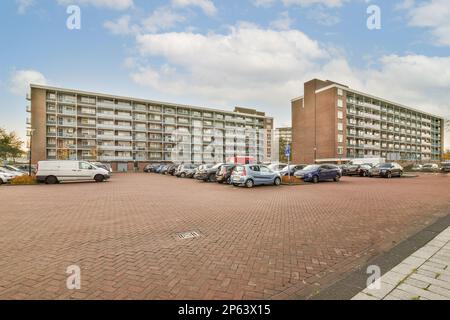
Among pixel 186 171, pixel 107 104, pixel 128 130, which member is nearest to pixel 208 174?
pixel 186 171

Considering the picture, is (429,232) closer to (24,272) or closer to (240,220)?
(240,220)

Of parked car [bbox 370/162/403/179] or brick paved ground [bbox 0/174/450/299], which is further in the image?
parked car [bbox 370/162/403/179]

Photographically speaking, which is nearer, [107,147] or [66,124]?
[66,124]

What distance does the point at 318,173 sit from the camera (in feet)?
63.1

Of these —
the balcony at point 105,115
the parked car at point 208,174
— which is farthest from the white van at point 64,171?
the balcony at point 105,115

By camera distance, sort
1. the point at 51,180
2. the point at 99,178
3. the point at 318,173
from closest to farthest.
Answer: the point at 51,180 → the point at 318,173 → the point at 99,178

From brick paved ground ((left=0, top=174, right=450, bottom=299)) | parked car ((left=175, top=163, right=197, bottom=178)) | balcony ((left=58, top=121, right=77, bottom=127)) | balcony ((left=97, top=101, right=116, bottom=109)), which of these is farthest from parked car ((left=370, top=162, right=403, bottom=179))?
balcony ((left=58, top=121, right=77, bottom=127))

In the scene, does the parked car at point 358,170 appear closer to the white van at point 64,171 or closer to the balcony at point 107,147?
the white van at point 64,171

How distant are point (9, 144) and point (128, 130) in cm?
2331

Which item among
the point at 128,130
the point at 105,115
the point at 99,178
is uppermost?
the point at 105,115

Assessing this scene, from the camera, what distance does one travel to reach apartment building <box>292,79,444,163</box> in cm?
5675

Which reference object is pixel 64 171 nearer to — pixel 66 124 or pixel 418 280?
pixel 418 280

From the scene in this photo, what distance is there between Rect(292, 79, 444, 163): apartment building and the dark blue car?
126 feet

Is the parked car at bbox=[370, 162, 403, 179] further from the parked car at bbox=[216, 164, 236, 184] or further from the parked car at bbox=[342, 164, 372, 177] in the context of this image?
the parked car at bbox=[216, 164, 236, 184]
